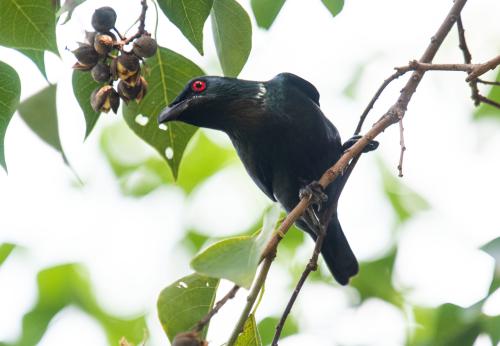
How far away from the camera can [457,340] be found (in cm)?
304

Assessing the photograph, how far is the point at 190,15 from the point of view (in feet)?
9.32

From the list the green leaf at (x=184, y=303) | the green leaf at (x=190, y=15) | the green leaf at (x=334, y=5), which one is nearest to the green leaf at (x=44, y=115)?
the green leaf at (x=190, y=15)

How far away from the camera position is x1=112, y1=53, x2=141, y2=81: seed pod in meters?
2.92

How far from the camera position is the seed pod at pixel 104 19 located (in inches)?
117

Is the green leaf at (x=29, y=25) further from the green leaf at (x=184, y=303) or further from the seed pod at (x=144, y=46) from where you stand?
the green leaf at (x=184, y=303)

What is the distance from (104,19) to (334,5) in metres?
0.93

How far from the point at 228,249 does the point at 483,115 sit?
183 inches

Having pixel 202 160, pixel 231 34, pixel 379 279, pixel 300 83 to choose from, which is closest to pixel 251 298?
pixel 231 34

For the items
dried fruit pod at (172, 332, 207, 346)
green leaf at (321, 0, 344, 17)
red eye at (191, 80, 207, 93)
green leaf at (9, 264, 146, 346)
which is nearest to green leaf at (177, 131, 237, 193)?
green leaf at (9, 264, 146, 346)

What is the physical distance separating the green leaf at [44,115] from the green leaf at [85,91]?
0.14 meters

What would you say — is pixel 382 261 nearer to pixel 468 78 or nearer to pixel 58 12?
pixel 468 78

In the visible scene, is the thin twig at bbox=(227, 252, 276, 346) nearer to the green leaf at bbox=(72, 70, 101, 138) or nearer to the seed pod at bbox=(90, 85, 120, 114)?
the seed pod at bbox=(90, 85, 120, 114)

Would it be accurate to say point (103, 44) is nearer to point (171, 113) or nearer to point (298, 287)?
point (171, 113)

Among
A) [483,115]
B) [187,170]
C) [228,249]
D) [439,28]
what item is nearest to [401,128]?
[439,28]
